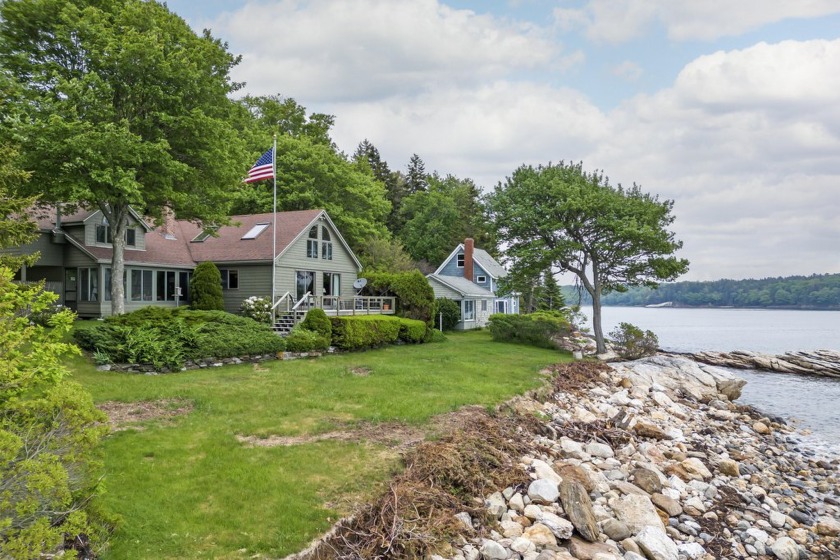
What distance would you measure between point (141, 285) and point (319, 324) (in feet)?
38.5

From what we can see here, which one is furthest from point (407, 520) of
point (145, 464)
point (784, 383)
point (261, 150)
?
point (261, 150)

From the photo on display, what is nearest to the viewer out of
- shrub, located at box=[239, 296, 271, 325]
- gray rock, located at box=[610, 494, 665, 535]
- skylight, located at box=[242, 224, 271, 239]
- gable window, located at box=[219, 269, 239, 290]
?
gray rock, located at box=[610, 494, 665, 535]

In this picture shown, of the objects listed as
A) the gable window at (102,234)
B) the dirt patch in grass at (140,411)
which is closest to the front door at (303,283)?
the gable window at (102,234)

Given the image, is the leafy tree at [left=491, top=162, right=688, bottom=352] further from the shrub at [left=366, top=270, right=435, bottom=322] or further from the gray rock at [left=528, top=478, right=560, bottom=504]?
the gray rock at [left=528, top=478, right=560, bottom=504]

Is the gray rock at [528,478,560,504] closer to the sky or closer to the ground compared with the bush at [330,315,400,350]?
closer to the ground

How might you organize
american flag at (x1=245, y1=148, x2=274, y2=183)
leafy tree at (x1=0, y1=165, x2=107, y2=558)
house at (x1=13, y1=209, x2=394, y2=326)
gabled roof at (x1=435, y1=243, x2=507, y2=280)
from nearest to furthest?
leafy tree at (x1=0, y1=165, x2=107, y2=558) → american flag at (x1=245, y1=148, x2=274, y2=183) → house at (x1=13, y1=209, x2=394, y2=326) → gabled roof at (x1=435, y1=243, x2=507, y2=280)

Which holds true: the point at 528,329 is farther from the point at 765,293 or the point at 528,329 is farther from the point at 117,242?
the point at 765,293

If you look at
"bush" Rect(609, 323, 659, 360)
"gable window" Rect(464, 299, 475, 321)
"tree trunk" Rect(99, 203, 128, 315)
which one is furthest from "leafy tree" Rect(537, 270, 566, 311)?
"tree trunk" Rect(99, 203, 128, 315)

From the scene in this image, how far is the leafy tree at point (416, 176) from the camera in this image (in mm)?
65500

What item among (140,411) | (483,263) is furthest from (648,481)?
(483,263)

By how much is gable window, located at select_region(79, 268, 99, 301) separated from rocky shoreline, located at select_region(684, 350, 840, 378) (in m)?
32.2

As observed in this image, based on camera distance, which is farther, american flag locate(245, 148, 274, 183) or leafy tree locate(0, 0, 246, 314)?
american flag locate(245, 148, 274, 183)

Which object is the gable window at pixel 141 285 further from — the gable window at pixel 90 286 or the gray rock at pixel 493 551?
the gray rock at pixel 493 551

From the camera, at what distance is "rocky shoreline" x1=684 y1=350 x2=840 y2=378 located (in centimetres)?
2820
